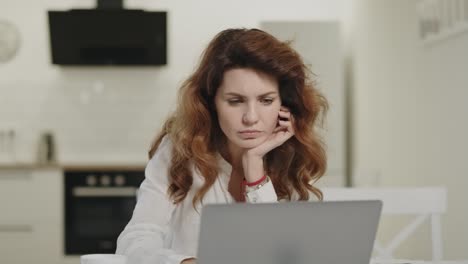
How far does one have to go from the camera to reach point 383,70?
488 centimetres

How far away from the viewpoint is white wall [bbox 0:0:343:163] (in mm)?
6062

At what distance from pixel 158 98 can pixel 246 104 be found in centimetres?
458

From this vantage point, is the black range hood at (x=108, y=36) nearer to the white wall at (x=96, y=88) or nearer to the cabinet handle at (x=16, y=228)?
the white wall at (x=96, y=88)

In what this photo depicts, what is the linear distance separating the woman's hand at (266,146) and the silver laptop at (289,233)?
61 cm

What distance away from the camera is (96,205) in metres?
5.62

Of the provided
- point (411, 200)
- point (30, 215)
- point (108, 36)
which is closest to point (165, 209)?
point (411, 200)

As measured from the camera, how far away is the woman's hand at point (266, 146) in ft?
5.51

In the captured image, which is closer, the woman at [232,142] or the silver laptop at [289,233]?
the silver laptop at [289,233]

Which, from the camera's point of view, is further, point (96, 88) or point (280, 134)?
point (96, 88)

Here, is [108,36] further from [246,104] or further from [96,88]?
[246,104]

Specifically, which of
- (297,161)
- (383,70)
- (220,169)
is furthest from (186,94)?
(383,70)

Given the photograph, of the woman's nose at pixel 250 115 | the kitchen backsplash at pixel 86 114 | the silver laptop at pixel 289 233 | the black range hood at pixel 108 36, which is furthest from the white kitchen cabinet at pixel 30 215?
the silver laptop at pixel 289 233

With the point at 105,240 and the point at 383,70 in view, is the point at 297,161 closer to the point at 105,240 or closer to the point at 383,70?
the point at 383,70

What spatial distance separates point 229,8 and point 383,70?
1.72 meters
